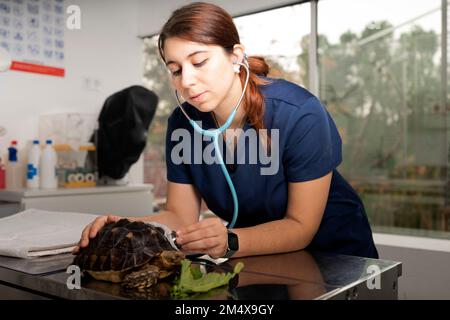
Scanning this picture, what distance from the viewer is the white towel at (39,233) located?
1.08 m

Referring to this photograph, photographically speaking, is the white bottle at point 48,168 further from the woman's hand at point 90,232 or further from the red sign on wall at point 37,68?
the woman's hand at point 90,232

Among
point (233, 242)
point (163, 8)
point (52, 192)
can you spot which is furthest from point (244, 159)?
point (163, 8)

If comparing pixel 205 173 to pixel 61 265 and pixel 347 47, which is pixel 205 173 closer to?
pixel 61 265

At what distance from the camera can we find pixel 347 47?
2900mm

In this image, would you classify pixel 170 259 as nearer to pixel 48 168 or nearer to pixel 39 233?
pixel 39 233

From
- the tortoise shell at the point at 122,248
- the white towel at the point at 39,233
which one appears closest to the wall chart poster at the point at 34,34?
the white towel at the point at 39,233

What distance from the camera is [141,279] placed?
2.70 feet

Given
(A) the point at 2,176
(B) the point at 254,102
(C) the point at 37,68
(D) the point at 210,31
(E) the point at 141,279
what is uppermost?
(C) the point at 37,68

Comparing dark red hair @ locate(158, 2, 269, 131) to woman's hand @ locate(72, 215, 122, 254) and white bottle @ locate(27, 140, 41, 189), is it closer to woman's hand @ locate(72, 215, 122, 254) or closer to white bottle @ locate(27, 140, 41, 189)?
woman's hand @ locate(72, 215, 122, 254)

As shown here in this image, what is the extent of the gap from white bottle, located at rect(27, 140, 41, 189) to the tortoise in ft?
5.45

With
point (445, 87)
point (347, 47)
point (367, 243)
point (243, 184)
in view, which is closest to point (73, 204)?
point (243, 184)

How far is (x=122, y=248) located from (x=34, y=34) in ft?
7.15

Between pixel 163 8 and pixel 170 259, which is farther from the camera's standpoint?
pixel 163 8

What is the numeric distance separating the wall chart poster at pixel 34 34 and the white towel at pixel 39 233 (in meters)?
1.42
